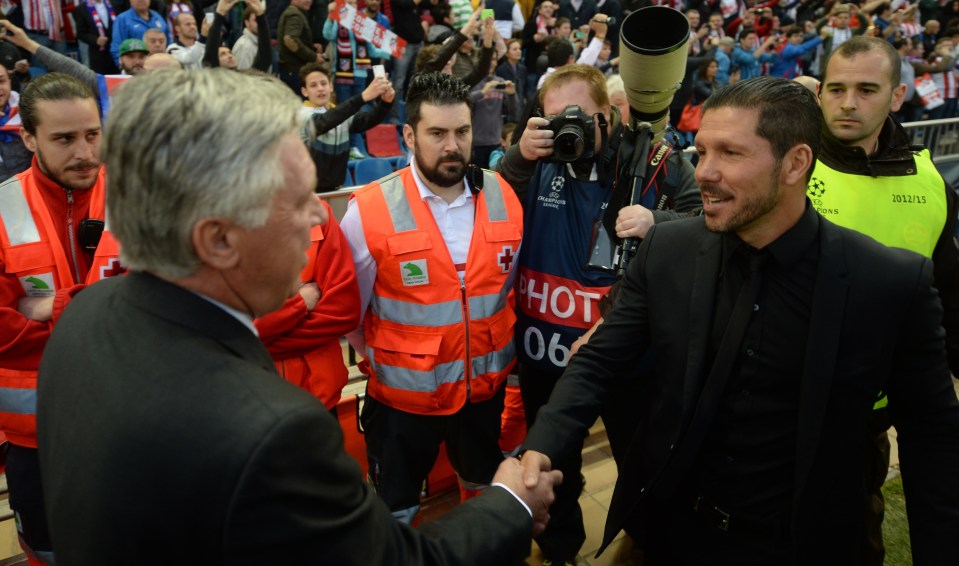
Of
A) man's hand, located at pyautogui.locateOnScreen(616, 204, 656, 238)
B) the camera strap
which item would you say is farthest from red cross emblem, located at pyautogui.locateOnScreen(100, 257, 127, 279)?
the camera strap

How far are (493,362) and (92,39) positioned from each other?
7.58 meters

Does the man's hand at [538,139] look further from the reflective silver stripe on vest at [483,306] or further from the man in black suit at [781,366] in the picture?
the man in black suit at [781,366]

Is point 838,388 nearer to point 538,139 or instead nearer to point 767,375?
point 767,375

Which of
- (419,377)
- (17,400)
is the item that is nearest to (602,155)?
(419,377)

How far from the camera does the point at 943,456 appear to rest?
1836 millimetres

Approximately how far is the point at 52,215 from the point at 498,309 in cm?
179

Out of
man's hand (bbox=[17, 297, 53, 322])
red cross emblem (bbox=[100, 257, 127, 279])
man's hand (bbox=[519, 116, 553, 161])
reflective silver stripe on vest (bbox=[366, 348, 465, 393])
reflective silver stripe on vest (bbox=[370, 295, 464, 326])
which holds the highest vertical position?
man's hand (bbox=[519, 116, 553, 161])

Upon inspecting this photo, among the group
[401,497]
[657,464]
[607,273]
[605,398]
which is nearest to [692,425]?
[657,464]

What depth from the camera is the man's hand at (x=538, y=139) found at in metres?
2.86

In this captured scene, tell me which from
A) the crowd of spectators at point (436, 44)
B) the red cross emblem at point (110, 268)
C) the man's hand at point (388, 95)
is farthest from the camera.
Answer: the crowd of spectators at point (436, 44)

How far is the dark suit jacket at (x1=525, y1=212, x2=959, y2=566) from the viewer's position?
5.84ft

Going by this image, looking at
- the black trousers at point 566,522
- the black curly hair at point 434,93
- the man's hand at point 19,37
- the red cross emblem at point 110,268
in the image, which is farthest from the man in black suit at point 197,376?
the man's hand at point 19,37

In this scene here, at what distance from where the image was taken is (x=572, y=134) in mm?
2758

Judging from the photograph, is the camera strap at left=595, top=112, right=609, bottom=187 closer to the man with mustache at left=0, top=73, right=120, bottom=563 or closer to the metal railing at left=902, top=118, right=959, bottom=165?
the man with mustache at left=0, top=73, right=120, bottom=563
